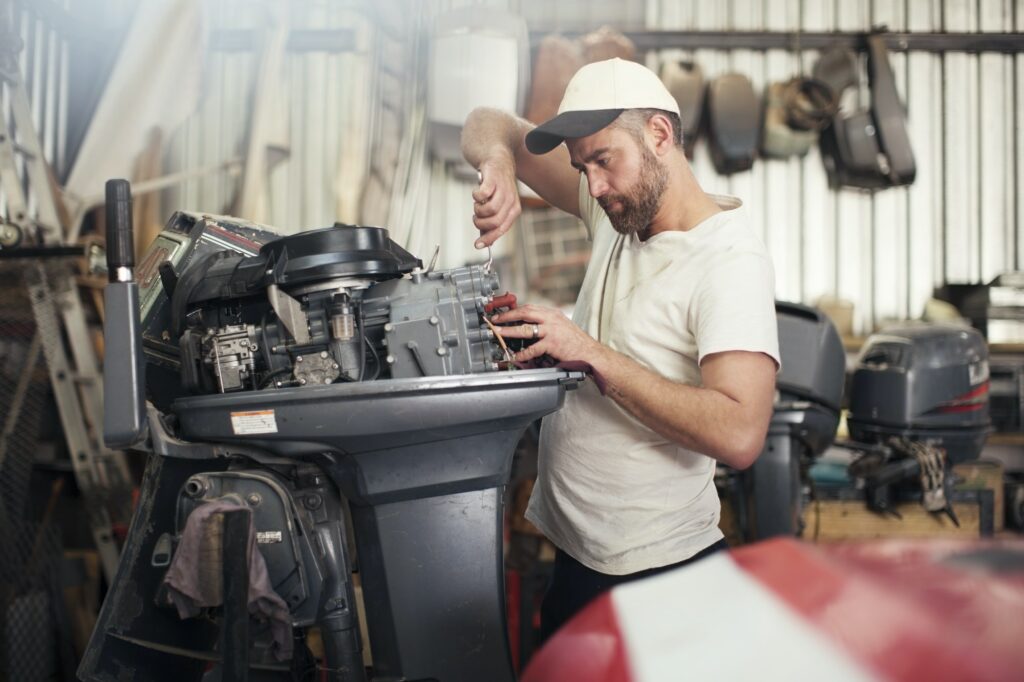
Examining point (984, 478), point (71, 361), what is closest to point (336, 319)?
point (71, 361)

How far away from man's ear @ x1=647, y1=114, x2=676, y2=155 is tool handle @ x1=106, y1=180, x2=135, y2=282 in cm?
81

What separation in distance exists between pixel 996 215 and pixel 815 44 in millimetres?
1294

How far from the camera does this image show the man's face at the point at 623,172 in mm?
1529

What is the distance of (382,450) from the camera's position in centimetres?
127

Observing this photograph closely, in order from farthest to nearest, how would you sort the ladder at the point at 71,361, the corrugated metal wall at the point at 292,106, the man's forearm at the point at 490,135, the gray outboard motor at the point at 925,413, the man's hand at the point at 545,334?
the corrugated metal wall at the point at 292,106 → the ladder at the point at 71,361 → the gray outboard motor at the point at 925,413 → the man's forearm at the point at 490,135 → the man's hand at the point at 545,334

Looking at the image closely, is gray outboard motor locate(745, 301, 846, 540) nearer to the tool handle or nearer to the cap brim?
the cap brim

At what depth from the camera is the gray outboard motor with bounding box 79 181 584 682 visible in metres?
1.22

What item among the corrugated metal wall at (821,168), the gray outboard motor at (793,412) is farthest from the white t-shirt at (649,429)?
the corrugated metal wall at (821,168)

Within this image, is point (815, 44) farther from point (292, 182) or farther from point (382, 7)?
point (292, 182)

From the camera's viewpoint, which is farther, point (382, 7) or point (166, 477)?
point (382, 7)

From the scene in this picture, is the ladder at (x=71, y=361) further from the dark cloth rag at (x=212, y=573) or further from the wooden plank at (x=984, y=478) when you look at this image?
the wooden plank at (x=984, y=478)

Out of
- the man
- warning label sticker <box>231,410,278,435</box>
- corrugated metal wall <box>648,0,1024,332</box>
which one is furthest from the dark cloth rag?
corrugated metal wall <box>648,0,1024,332</box>

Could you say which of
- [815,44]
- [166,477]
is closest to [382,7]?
[815,44]

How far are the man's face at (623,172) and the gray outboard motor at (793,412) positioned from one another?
1.22 m
